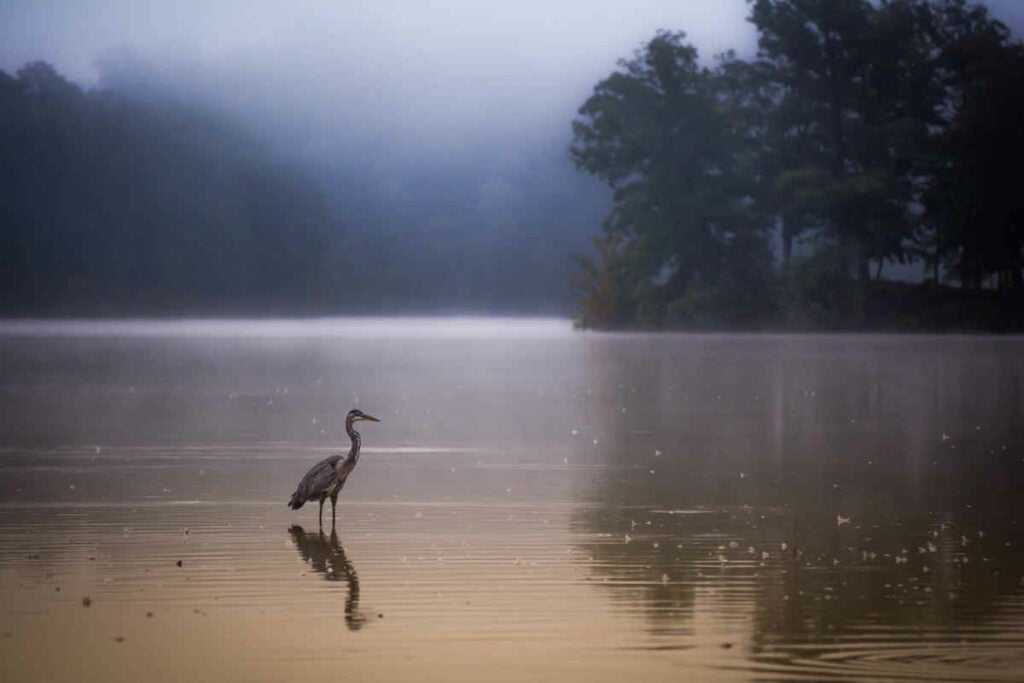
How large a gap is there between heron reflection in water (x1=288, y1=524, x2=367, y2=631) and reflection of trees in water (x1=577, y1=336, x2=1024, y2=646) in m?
1.71

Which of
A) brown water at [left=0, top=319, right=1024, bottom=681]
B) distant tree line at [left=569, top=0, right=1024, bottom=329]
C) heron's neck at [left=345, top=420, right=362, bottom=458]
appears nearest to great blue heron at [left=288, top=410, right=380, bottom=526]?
heron's neck at [left=345, top=420, right=362, bottom=458]

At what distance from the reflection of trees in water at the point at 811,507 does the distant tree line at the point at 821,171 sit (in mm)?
54284

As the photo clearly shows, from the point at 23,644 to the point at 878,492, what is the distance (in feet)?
33.5

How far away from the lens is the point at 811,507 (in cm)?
1588

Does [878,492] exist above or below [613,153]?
below

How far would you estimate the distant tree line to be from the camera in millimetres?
88812

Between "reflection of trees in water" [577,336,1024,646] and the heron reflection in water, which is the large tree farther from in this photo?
the heron reflection in water

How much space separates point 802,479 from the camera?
1847 cm

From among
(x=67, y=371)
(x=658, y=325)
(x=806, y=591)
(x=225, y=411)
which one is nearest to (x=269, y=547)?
(x=806, y=591)

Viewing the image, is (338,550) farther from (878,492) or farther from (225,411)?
(225,411)

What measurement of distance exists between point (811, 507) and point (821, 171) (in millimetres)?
79027

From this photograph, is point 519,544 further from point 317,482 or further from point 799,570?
point 799,570

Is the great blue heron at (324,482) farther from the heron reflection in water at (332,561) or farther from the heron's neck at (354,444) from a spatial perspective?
the heron reflection in water at (332,561)

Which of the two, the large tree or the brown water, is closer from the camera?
the brown water
